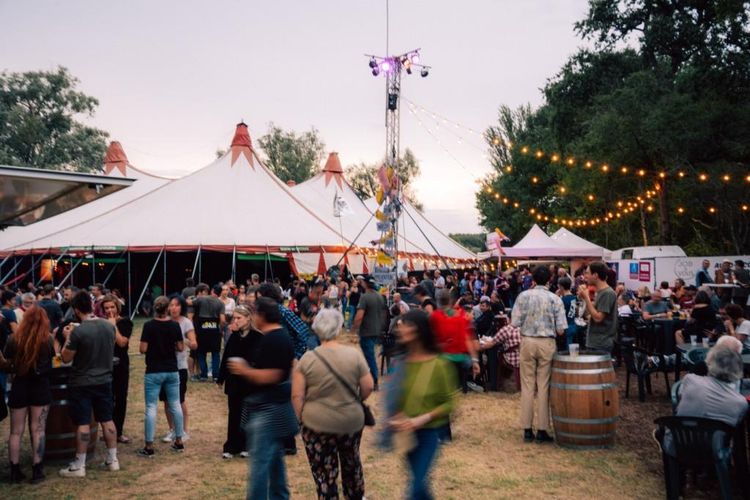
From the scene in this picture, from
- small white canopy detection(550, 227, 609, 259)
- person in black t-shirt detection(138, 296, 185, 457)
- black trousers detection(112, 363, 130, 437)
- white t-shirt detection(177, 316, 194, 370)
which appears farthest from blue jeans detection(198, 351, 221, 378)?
small white canopy detection(550, 227, 609, 259)

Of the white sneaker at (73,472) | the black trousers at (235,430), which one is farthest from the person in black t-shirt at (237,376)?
the white sneaker at (73,472)

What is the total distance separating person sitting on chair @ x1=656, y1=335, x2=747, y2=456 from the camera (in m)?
4.09

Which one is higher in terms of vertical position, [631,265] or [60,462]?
[631,265]

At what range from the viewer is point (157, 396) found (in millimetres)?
5516

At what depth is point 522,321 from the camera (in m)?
5.81

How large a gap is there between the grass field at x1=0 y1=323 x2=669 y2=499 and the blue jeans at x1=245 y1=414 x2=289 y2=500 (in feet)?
3.59

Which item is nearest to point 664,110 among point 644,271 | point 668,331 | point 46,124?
point 644,271

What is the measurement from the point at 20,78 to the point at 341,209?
28048 millimetres

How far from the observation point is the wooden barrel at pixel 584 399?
17.9 ft

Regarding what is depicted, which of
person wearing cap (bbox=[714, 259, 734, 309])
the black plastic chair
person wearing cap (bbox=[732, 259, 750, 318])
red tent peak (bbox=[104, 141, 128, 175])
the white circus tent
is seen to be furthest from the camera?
red tent peak (bbox=[104, 141, 128, 175])

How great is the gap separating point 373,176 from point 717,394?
5174cm

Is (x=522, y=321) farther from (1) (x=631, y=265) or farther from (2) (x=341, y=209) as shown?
(1) (x=631, y=265)

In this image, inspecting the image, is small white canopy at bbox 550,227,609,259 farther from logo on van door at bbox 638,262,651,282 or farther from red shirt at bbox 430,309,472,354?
red shirt at bbox 430,309,472,354

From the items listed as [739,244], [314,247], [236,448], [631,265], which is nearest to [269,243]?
[314,247]
